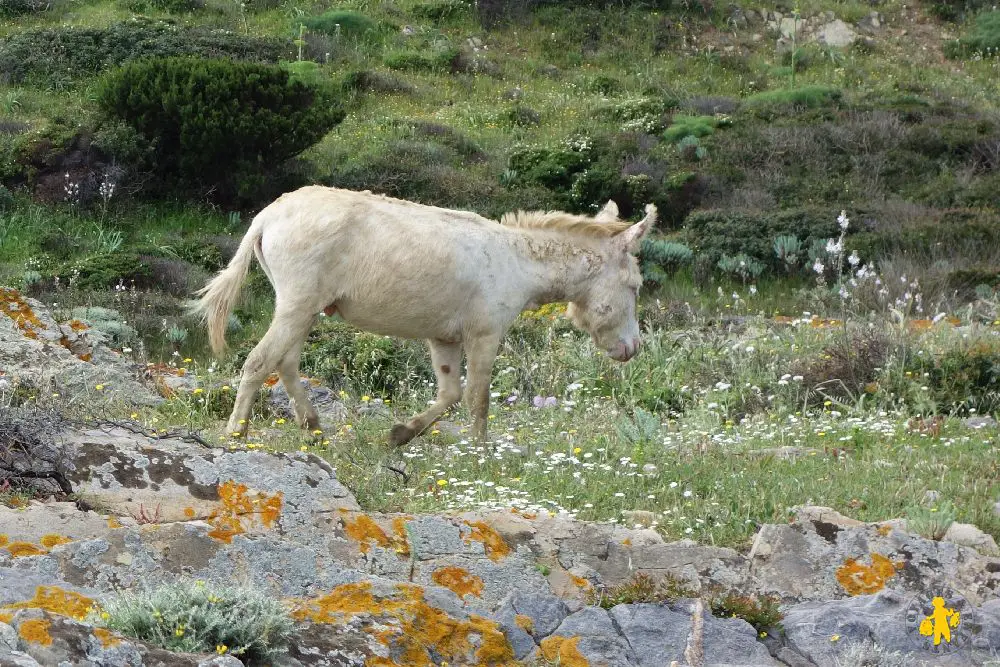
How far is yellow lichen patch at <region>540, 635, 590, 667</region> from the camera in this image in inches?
176

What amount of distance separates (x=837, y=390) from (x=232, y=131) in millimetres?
10894

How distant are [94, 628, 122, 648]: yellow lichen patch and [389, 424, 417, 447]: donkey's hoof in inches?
180

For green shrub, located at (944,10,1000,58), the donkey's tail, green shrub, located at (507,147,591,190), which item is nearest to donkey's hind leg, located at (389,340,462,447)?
the donkey's tail

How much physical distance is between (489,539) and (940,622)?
1.76m

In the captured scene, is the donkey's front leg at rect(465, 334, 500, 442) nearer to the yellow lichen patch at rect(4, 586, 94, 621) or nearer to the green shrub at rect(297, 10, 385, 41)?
the yellow lichen patch at rect(4, 586, 94, 621)

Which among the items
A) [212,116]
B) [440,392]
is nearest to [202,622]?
[440,392]

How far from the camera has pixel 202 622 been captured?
151 inches

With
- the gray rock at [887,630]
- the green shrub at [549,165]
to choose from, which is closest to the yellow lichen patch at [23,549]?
the gray rock at [887,630]

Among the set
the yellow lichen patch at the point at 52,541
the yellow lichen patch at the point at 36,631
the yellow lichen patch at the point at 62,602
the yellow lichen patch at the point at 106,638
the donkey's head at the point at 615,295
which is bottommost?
the donkey's head at the point at 615,295

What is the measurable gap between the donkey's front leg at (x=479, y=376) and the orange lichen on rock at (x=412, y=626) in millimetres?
3907

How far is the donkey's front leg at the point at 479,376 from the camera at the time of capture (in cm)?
837

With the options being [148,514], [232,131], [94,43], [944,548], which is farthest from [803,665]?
[94,43]

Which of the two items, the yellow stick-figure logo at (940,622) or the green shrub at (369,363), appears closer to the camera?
the yellow stick-figure logo at (940,622)

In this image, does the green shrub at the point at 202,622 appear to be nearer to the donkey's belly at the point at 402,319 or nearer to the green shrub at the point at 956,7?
the donkey's belly at the point at 402,319
